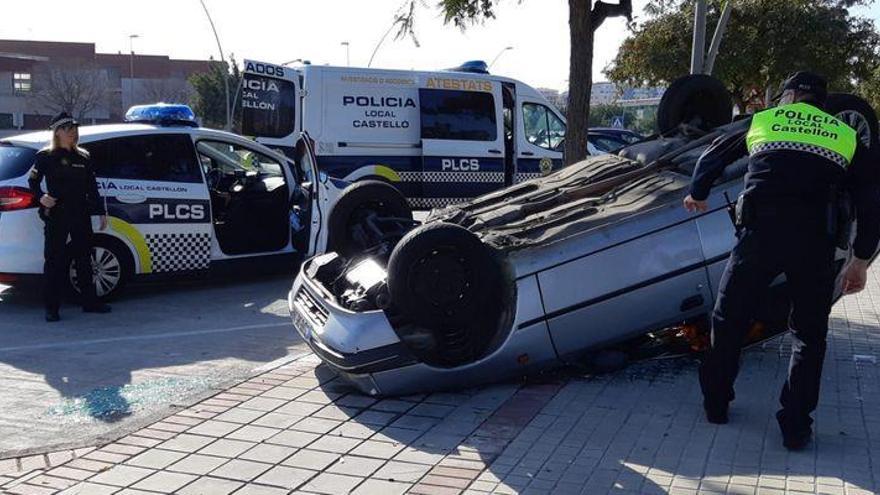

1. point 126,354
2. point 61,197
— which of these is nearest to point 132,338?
point 126,354

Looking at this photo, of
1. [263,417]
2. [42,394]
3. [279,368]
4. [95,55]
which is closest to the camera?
[263,417]

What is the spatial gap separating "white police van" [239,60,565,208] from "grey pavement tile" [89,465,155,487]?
28.2 feet

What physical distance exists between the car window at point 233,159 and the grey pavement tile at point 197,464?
5.50 meters

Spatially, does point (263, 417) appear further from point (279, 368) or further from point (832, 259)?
point (832, 259)

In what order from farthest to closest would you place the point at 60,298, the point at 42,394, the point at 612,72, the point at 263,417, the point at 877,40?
the point at 612,72
the point at 877,40
the point at 60,298
the point at 42,394
the point at 263,417

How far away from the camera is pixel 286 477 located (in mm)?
4348

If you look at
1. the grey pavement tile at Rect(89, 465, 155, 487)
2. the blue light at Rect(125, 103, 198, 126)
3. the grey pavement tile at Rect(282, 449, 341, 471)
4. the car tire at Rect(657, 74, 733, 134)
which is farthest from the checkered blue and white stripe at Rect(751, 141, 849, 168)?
the blue light at Rect(125, 103, 198, 126)

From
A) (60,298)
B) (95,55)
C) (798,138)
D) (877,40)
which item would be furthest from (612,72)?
(95,55)

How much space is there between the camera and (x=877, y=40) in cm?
2180

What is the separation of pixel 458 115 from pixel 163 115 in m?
5.34

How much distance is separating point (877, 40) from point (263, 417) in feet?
68.8

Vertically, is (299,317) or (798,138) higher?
(798,138)

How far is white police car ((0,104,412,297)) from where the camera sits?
8.03 metres

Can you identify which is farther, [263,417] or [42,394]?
[42,394]
